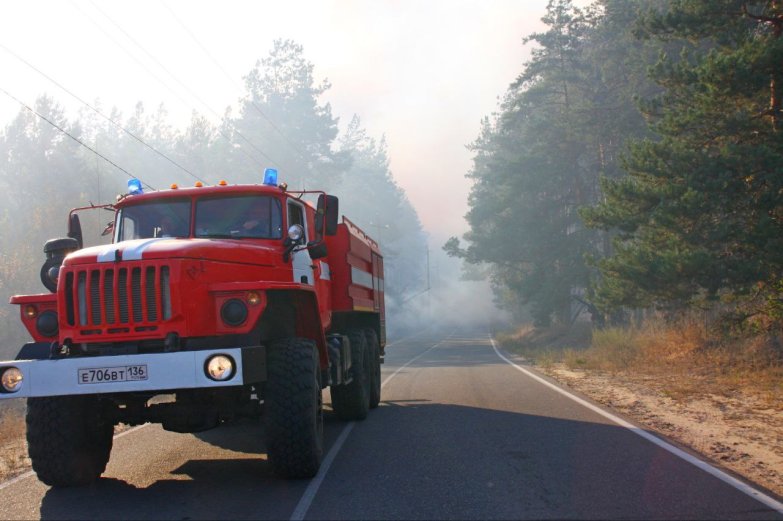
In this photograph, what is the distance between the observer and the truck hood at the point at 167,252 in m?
6.88

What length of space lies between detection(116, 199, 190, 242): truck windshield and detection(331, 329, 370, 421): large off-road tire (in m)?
3.76

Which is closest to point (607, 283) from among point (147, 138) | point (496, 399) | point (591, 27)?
point (496, 399)

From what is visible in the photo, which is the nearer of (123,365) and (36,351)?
(123,365)

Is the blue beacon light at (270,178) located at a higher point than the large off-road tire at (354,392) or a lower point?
higher

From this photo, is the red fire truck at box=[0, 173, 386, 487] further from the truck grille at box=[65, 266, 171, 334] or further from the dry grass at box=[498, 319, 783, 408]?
the dry grass at box=[498, 319, 783, 408]

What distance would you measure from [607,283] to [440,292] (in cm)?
13057

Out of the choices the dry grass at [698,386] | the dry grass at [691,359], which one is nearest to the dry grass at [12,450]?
the dry grass at [698,386]

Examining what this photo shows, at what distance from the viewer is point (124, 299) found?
271 inches

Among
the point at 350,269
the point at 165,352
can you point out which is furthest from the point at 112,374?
the point at 350,269

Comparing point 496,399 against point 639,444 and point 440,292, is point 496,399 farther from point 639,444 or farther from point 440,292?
point 440,292

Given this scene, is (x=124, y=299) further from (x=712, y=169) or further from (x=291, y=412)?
(x=712, y=169)

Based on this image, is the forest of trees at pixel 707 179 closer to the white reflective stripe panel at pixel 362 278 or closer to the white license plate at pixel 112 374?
the white reflective stripe panel at pixel 362 278

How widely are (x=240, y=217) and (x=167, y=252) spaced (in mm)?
1859

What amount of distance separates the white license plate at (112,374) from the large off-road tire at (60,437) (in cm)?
82
